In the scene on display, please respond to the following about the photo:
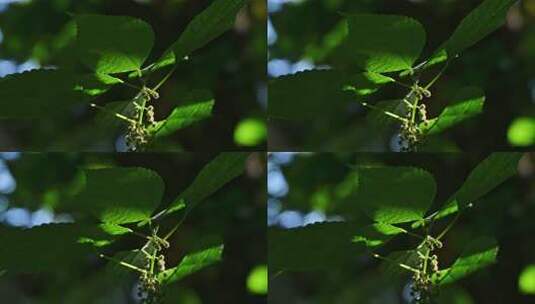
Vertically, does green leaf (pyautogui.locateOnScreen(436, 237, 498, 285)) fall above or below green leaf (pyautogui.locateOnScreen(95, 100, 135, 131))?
below

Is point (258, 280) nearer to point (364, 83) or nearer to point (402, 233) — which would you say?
point (402, 233)

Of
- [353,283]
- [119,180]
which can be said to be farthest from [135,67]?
[353,283]

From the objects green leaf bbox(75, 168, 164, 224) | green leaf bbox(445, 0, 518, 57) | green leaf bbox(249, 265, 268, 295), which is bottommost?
green leaf bbox(249, 265, 268, 295)

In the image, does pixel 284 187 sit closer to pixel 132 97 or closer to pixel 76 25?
pixel 132 97

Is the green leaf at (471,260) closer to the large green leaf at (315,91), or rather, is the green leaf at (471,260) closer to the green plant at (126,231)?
the large green leaf at (315,91)

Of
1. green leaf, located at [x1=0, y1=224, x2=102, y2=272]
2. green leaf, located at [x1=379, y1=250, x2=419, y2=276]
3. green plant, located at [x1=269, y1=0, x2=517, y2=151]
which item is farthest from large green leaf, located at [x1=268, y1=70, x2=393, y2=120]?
green leaf, located at [x1=0, y1=224, x2=102, y2=272]

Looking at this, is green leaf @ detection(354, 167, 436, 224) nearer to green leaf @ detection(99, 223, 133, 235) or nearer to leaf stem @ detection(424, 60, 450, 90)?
leaf stem @ detection(424, 60, 450, 90)


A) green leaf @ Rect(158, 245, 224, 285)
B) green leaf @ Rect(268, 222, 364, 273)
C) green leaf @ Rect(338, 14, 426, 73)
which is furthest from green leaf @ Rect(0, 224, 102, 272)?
green leaf @ Rect(338, 14, 426, 73)

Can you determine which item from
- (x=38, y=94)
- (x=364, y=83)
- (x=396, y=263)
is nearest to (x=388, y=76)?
(x=364, y=83)
